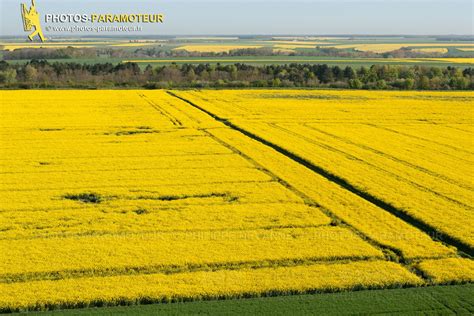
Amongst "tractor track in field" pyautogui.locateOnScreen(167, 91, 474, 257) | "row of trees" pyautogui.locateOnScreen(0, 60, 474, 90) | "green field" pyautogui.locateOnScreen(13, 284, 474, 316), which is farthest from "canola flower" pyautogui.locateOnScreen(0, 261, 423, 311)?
"row of trees" pyautogui.locateOnScreen(0, 60, 474, 90)

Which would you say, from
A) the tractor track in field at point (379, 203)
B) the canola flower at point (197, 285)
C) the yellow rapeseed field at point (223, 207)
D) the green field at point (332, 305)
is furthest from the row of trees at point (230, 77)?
the green field at point (332, 305)

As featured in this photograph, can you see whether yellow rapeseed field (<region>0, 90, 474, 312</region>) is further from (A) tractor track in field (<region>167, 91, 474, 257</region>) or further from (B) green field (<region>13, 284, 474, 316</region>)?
(B) green field (<region>13, 284, 474, 316</region>)

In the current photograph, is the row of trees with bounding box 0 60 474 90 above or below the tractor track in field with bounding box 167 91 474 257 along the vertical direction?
above

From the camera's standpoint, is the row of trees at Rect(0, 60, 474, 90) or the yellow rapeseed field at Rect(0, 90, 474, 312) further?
the row of trees at Rect(0, 60, 474, 90)

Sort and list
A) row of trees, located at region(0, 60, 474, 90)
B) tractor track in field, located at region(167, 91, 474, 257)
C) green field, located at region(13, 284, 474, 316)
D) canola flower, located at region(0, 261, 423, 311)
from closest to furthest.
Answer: green field, located at region(13, 284, 474, 316)
canola flower, located at region(0, 261, 423, 311)
tractor track in field, located at region(167, 91, 474, 257)
row of trees, located at region(0, 60, 474, 90)

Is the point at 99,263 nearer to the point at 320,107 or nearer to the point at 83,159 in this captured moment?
the point at 83,159

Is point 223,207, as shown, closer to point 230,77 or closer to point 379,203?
point 379,203
